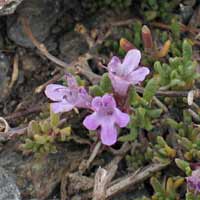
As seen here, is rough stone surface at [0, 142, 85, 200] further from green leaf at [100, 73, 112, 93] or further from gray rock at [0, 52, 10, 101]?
green leaf at [100, 73, 112, 93]

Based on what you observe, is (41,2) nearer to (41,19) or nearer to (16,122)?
(41,19)

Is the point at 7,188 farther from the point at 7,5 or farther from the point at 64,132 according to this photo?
the point at 7,5

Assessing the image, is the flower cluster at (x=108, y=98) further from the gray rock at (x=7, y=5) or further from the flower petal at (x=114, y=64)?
the gray rock at (x=7, y=5)

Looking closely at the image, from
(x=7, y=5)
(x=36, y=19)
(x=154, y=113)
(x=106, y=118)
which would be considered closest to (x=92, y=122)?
(x=106, y=118)

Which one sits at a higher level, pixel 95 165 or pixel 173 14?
pixel 173 14

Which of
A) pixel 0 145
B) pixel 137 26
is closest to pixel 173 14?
pixel 137 26
